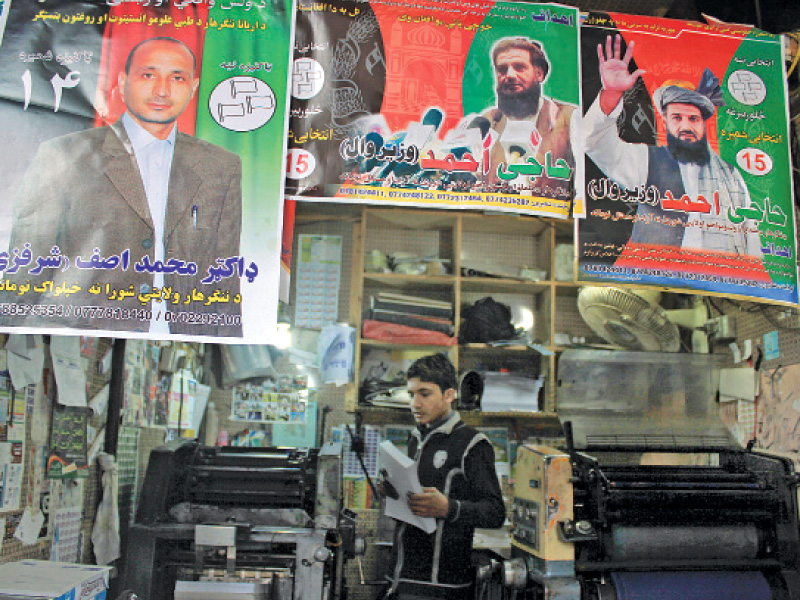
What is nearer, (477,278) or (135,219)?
(135,219)

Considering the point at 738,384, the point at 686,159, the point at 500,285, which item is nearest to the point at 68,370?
the point at 686,159

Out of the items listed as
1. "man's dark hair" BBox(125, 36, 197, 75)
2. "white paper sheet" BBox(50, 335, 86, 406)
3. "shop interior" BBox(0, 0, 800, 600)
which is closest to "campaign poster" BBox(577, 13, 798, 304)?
"shop interior" BBox(0, 0, 800, 600)

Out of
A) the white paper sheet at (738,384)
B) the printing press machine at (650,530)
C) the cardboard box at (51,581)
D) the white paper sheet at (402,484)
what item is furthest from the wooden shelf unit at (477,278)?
the cardboard box at (51,581)

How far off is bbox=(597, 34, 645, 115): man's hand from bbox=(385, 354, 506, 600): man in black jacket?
62.5 inches

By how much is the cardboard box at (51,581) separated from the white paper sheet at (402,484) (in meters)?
1.22

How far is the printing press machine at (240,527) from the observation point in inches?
108

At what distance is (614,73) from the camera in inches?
118

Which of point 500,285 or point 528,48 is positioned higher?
point 528,48

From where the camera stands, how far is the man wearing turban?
9.40 ft

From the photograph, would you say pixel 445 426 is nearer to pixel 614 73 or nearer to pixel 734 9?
pixel 614 73

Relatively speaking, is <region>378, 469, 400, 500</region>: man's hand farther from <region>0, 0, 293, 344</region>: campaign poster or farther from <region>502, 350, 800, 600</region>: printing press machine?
<region>0, 0, 293, 344</region>: campaign poster

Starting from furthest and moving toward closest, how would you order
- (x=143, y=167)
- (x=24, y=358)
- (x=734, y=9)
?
(x=734, y=9)
(x=143, y=167)
(x=24, y=358)

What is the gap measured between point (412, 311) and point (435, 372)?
4.73ft

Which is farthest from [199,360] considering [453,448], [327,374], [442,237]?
[453,448]
